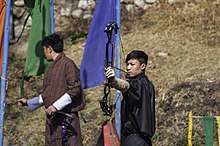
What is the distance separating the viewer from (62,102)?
6457mm

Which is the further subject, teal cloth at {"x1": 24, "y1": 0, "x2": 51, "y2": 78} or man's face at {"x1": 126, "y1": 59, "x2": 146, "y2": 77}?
teal cloth at {"x1": 24, "y1": 0, "x2": 51, "y2": 78}

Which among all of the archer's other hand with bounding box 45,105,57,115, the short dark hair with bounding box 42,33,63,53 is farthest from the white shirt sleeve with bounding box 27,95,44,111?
the short dark hair with bounding box 42,33,63,53

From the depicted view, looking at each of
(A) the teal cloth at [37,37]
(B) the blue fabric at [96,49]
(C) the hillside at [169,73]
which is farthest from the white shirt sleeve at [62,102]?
(C) the hillside at [169,73]

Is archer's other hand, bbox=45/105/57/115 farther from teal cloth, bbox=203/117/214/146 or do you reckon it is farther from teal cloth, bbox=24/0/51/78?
teal cloth, bbox=24/0/51/78

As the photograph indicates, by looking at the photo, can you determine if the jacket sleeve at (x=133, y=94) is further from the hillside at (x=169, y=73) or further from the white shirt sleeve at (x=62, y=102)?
the hillside at (x=169, y=73)

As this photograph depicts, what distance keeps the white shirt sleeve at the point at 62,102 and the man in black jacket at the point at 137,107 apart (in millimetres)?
986

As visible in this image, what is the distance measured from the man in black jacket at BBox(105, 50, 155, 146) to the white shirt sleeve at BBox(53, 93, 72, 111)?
986mm

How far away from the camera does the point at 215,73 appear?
920 cm

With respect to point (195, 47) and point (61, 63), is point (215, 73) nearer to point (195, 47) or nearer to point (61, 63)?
point (195, 47)

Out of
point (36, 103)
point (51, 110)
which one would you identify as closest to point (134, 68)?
point (51, 110)

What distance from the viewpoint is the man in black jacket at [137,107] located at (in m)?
5.44

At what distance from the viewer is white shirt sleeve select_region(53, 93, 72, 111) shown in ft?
21.2

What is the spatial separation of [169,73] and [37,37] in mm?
2527

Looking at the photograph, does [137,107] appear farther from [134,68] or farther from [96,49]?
[96,49]
